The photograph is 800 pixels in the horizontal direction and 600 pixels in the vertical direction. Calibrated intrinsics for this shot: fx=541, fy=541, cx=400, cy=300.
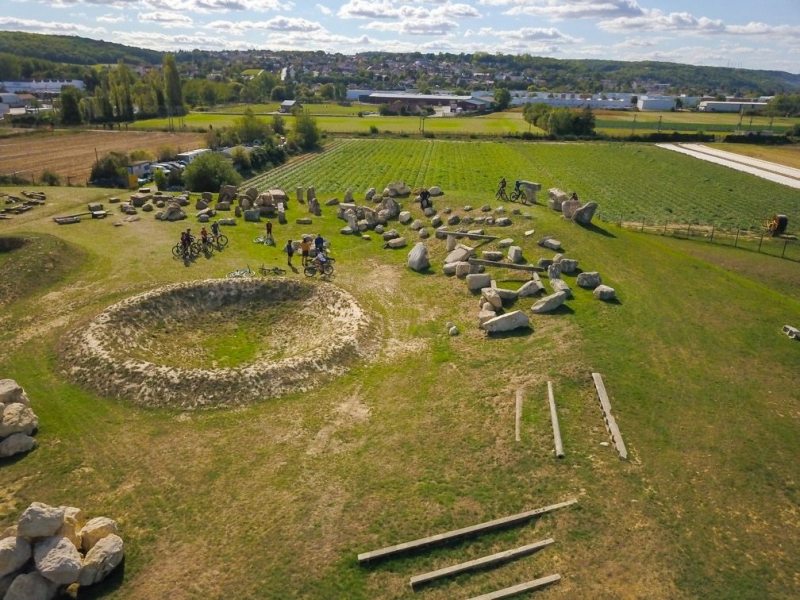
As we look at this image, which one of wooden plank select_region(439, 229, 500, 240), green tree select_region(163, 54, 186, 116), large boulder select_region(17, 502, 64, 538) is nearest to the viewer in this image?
large boulder select_region(17, 502, 64, 538)

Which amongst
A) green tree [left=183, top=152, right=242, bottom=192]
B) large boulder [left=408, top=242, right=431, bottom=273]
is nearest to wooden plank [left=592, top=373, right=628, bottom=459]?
large boulder [left=408, top=242, right=431, bottom=273]

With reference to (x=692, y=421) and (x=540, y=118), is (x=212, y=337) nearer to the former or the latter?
(x=692, y=421)

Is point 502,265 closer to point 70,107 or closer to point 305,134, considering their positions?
point 305,134

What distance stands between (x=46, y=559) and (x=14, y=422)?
7634 millimetres

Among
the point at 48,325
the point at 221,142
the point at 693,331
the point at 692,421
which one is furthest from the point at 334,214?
the point at 221,142

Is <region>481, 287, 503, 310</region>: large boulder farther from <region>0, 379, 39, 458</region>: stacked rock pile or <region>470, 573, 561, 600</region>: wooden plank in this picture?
<region>0, 379, 39, 458</region>: stacked rock pile

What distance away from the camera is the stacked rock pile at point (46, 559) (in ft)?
42.2

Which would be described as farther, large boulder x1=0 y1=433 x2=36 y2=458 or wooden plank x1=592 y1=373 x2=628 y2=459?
large boulder x1=0 y1=433 x2=36 y2=458

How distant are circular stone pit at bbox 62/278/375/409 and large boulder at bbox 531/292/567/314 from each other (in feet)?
27.7

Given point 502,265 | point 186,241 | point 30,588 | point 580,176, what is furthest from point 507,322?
point 580,176

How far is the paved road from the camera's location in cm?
7800

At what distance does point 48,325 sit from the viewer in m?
26.9

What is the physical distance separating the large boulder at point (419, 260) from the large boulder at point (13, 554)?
81.5 ft

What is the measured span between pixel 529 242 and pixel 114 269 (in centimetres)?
2644
